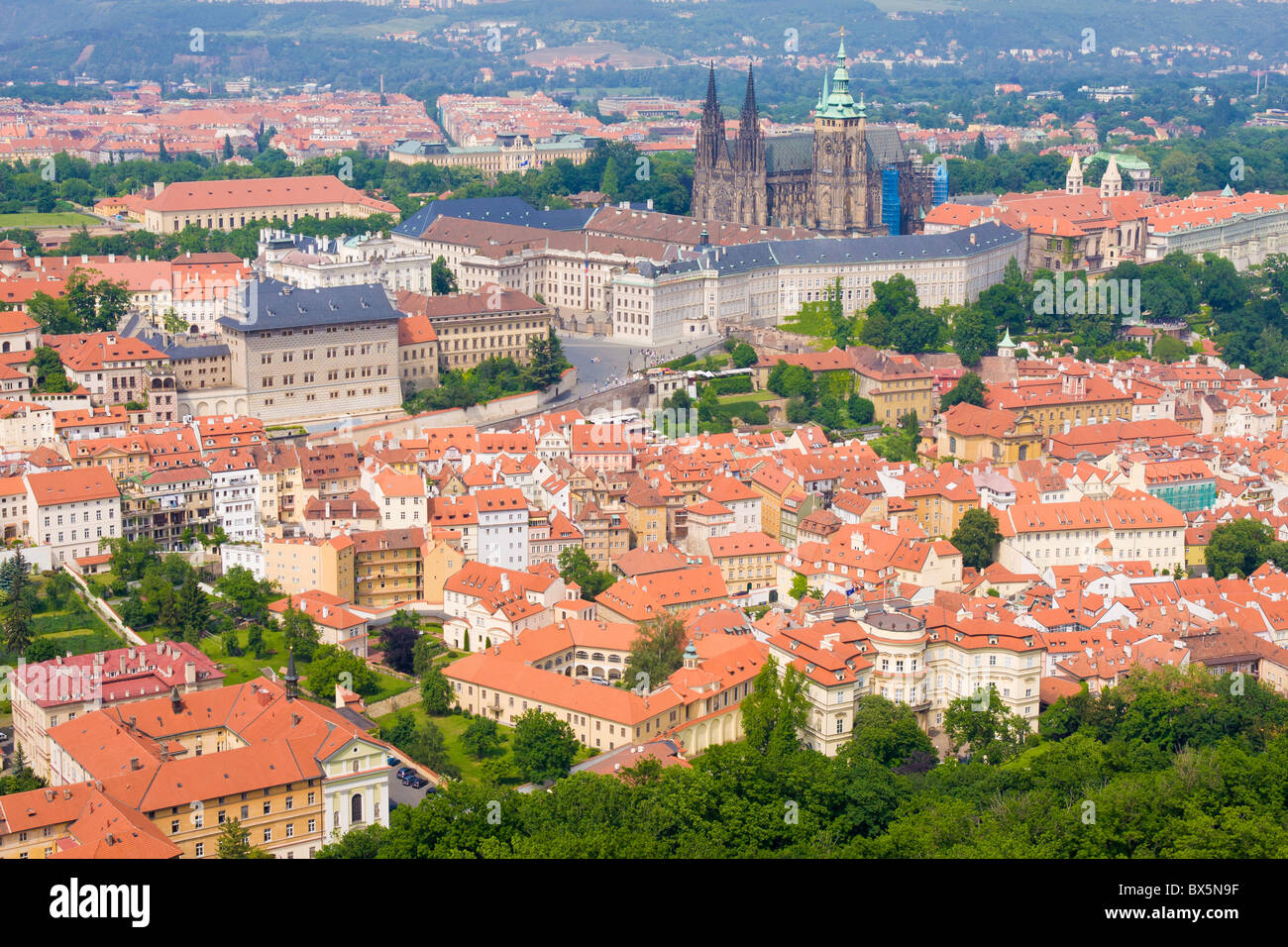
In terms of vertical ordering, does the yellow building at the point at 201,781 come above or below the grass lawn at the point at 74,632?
above

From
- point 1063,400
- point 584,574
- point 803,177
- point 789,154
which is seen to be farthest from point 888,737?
point 789,154

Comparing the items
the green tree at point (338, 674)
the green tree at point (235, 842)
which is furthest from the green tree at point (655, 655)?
the green tree at point (235, 842)

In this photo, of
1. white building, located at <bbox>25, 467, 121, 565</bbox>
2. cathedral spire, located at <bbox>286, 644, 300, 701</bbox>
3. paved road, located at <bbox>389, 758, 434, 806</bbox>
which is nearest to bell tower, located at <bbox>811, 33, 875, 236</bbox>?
white building, located at <bbox>25, 467, 121, 565</bbox>

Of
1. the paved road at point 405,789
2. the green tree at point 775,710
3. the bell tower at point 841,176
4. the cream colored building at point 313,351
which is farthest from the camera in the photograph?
the bell tower at point 841,176

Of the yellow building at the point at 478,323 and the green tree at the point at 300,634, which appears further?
the yellow building at the point at 478,323

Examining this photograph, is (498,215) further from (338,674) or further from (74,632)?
(338,674)

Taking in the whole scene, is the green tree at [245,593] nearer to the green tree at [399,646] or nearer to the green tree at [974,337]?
the green tree at [399,646]
